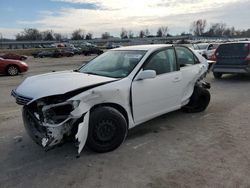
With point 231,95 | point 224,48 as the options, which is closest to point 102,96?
point 231,95

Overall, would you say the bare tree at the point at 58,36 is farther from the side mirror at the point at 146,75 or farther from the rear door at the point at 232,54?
the side mirror at the point at 146,75

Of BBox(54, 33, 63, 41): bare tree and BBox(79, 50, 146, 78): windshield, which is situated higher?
BBox(79, 50, 146, 78): windshield

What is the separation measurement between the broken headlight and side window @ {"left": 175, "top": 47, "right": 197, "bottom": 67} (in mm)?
2822

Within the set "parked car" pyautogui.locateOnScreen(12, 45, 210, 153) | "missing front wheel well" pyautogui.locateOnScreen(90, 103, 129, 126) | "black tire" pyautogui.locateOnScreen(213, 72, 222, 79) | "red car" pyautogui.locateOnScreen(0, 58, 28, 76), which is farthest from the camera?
"red car" pyautogui.locateOnScreen(0, 58, 28, 76)

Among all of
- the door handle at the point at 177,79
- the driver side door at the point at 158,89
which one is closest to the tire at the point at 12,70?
the driver side door at the point at 158,89

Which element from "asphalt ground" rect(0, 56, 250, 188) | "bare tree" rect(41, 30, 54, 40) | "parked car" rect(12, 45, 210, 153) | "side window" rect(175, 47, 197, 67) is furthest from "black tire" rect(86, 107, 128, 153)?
"bare tree" rect(41, 30, 54, 40)

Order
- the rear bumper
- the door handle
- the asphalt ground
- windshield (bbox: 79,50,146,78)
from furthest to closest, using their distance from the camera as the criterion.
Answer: the rear bumper → the door handle → windshield (bbox: 79,50,146,78) → the asphalt ground

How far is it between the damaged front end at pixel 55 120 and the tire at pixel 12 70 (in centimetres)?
1440

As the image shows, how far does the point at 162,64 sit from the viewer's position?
5.81 metres

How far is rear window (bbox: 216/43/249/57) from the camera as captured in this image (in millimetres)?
12431

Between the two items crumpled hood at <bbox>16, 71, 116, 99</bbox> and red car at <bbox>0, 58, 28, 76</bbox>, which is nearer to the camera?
crumpled hood at <bbox>16, 71, 116, 99</bbox>

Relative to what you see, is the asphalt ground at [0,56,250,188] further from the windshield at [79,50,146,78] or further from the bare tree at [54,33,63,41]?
the bare tree at [54,33,63,41]

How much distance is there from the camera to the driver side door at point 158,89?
16.9 ft

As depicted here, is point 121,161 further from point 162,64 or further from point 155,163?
point 162,64
